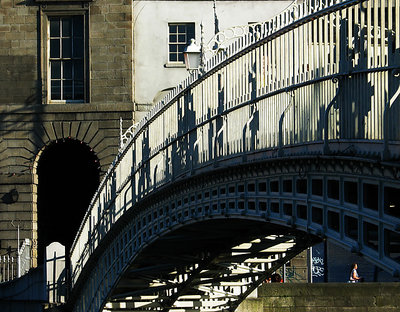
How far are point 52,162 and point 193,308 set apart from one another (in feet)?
43.6

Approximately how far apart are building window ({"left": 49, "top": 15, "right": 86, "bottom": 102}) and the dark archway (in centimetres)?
232

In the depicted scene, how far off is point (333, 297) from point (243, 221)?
17190 millimetres

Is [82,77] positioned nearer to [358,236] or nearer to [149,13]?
[149,13]

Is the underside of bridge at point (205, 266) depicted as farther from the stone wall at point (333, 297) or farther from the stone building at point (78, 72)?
the stone building at point (78, 72)

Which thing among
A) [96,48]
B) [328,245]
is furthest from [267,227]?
[328,245]

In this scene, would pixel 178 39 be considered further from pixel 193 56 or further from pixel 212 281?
pixel 193 56

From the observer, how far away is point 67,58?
172ft

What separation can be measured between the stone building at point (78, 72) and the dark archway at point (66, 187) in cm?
159

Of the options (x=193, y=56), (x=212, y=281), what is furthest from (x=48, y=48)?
(x=193, y=56)

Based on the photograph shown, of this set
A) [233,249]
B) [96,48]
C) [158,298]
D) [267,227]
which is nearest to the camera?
[267,227]

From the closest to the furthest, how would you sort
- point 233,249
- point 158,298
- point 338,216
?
point 338,216 < point 233,249 < point 158,298

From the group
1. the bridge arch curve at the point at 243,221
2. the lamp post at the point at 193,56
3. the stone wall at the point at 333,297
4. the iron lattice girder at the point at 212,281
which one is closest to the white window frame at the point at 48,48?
the stone wall at the point at 333,297

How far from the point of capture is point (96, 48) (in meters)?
52.2

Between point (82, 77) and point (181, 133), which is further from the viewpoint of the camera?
point (82, 77)
